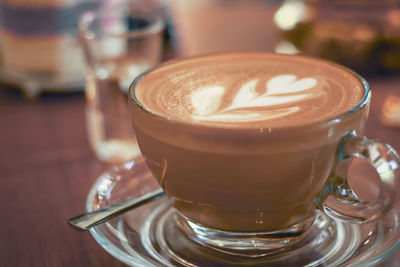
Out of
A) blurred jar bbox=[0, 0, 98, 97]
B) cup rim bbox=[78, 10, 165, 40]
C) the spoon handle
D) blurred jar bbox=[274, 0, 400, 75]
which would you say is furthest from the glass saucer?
blurred jar bbox=[274, 0, 400, 75]

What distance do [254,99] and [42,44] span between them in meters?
0.48

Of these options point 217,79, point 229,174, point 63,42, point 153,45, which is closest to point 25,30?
point 63,42

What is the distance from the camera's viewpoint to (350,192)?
0.48 m

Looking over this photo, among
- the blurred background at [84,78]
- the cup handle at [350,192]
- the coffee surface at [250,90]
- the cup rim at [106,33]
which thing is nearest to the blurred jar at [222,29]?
the blurred background at [84,78]

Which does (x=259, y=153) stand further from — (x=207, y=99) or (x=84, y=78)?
(x=84, y=78)

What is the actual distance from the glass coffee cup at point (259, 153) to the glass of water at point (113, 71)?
23 cm

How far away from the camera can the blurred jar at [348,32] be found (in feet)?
3.17

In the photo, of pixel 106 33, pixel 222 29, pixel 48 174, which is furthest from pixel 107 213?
pixel 222 29

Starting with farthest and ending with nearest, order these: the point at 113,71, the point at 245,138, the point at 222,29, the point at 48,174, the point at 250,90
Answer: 1. the point at 222,29
2. the point at 113,71
3. the point at 48,174
4. the point at 250,90
5. the point at 245,138

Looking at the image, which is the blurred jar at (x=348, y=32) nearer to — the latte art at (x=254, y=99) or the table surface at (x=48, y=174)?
the table surface at (x=48, y=174)

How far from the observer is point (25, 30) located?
0.87m

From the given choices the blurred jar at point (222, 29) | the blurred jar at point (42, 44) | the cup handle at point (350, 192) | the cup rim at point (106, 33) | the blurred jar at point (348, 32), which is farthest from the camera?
the blurred jar at point (222, 29)

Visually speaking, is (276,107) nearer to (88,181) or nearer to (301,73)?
(301,73)

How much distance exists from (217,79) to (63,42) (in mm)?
402
